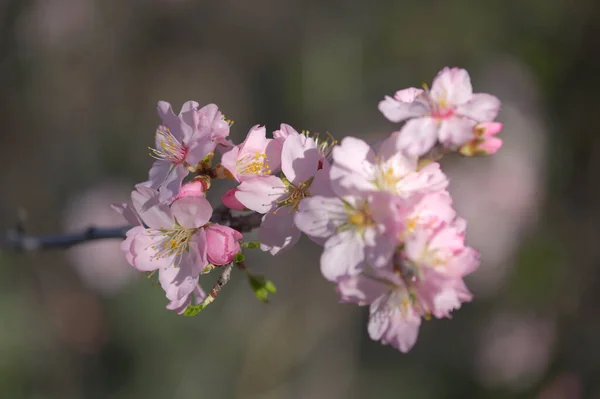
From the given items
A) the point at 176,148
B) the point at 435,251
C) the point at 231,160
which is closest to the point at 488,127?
the point at 435,251

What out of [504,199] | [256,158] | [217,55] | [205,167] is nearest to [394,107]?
[256,158]

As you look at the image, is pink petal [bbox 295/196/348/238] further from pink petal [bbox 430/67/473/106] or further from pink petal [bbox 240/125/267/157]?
pink petal [bbox 430/67/473/106]

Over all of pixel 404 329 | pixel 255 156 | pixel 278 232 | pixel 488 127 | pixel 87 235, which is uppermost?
pixel 488 127

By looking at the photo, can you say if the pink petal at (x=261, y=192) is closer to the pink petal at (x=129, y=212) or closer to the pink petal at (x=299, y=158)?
the pink petal at (x=299, y=158)

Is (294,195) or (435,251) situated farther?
(294,195)

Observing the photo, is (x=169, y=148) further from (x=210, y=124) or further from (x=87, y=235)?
(x=87, y=235)

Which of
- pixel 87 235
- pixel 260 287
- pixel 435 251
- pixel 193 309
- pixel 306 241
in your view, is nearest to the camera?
pixel 435 251

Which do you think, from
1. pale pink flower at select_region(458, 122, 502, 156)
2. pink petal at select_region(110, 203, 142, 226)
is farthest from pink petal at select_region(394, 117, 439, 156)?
pink petal at select_region(110, 203, 142, 226)
